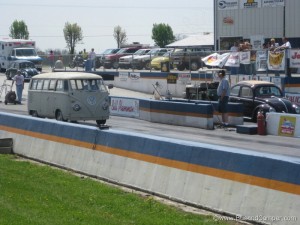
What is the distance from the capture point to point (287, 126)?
874 inches

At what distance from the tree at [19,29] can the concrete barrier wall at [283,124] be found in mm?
87873

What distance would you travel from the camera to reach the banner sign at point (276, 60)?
29.9 meters

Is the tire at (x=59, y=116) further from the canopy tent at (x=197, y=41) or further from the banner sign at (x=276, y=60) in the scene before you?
the canopy tent at (x=197, y=41)

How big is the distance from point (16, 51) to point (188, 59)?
22.0m

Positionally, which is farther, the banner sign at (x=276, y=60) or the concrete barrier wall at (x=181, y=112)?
the banner sign at (x=276, y=60)

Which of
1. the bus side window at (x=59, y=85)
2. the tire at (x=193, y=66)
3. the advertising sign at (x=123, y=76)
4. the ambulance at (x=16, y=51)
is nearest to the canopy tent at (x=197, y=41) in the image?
the ambulance at (x=16, y=51)

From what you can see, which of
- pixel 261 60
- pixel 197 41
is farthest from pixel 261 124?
pixel 197 41

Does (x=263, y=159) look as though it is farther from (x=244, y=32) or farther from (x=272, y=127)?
(x=244, y=32)

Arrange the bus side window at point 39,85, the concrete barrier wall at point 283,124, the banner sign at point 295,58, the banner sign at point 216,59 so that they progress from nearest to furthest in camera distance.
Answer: the concrete barrier wall at point 283,124
the bus side window at point 39,85
the banner sign at point 295,58
the banner sign at point 216,59

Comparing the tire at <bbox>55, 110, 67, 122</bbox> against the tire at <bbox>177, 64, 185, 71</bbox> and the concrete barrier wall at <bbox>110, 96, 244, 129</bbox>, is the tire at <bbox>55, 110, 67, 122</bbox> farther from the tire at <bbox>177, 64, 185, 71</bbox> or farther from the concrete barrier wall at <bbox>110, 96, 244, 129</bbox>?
the tire at <bbox>177, 64, 185, 71</bbox>

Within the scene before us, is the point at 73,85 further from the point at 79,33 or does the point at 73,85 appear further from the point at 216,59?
the point at 79,33

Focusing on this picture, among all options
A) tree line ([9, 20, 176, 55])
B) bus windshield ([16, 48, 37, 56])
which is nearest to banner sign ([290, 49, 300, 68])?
bus windshield ([16, 48, 37, 56])

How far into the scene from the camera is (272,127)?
2259cm

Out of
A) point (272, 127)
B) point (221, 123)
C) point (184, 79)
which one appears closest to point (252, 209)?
point (272, 127)
